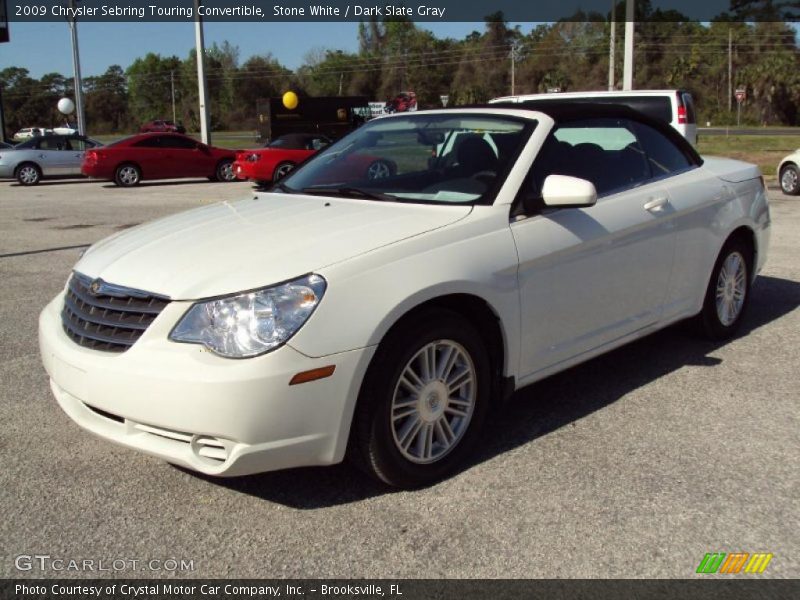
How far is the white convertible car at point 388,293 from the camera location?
3.07m

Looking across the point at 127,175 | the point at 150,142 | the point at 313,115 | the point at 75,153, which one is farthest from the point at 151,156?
the point at 313,115

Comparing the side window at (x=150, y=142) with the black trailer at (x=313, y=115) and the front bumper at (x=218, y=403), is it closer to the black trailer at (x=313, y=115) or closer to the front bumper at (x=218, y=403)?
the black trailer at (x=313, y=115)

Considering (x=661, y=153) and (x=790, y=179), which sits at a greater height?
(x=661, y=153)

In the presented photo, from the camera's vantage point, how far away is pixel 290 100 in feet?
106

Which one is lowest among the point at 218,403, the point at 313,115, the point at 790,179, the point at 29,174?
the point at 218,403

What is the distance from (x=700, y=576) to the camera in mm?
2867

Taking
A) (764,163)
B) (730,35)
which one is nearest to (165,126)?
(764,163)

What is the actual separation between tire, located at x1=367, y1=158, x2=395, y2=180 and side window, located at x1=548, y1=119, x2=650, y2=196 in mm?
832

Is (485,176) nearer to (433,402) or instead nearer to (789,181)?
(433,402)

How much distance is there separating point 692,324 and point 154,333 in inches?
150

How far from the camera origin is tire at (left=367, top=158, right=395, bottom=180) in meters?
4.47

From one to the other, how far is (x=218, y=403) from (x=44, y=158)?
22373 millimetres

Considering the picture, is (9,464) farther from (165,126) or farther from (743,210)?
(165,126)

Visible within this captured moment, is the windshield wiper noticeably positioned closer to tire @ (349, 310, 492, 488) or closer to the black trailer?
tire @ (349, 310, 492, 488)
